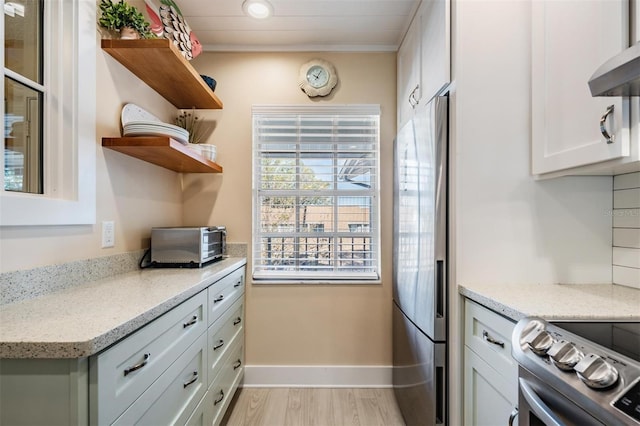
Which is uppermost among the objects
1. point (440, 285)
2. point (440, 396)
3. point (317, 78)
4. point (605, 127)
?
point (317, 78)

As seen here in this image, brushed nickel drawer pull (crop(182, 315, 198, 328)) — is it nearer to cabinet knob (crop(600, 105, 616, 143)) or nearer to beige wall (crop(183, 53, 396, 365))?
beige wall (crop(183, 53, 396, 365))

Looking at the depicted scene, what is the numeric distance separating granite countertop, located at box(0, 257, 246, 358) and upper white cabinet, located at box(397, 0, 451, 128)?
4.88 feet

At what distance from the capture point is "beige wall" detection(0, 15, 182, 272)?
1029 mm

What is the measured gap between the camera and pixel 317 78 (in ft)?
7.11

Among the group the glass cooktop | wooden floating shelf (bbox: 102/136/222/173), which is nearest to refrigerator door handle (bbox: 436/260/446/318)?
the glass cooktop

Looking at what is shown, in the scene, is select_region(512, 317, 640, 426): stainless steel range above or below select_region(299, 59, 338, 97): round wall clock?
below

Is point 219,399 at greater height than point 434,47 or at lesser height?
lesser

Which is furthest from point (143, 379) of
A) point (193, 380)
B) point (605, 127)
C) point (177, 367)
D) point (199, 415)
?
point (605, 127)

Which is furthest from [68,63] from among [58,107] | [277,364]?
[277,364]

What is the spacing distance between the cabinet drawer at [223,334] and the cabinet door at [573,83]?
1684mm

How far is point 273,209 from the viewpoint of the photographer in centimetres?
223

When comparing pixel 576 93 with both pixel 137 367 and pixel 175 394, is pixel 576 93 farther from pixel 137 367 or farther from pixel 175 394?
pixel 175 394

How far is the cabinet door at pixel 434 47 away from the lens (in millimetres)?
1339

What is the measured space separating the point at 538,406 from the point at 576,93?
1058mm
